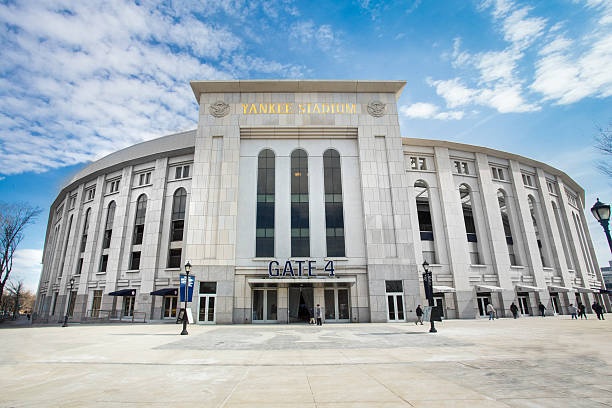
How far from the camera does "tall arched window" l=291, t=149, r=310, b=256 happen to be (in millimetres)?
31109

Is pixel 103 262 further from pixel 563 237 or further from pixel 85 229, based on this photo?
pixel 563 237

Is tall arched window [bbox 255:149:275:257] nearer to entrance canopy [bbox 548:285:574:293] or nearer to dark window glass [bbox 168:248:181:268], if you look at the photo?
dark window glass [bbox 168:248:181:268]

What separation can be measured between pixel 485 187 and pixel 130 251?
45.9 metres

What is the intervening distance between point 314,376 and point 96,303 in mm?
42045

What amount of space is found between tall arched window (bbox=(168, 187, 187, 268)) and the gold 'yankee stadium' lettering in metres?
13.8

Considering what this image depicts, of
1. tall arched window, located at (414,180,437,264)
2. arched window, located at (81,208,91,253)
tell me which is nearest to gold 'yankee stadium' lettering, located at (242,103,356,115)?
tall arched window, located at (414,180,437,264)

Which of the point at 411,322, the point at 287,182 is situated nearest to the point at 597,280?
the point at 411,322

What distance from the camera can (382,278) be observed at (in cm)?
2983

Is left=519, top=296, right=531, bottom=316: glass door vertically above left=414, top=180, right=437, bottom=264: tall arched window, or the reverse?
left=414, top=180, right=437, bottom=264: tall arched window

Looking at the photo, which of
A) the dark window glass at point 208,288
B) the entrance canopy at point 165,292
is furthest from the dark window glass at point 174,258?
the dark window glass at point 208,288

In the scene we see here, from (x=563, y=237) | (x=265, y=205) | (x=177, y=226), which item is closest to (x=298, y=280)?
(x=265, y=205)

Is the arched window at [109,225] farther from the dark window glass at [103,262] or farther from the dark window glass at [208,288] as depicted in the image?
the dark window glass at [208,288]

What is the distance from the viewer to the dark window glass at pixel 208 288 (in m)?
29.5

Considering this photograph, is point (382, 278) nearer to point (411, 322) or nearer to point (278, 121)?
point (411, 322)
